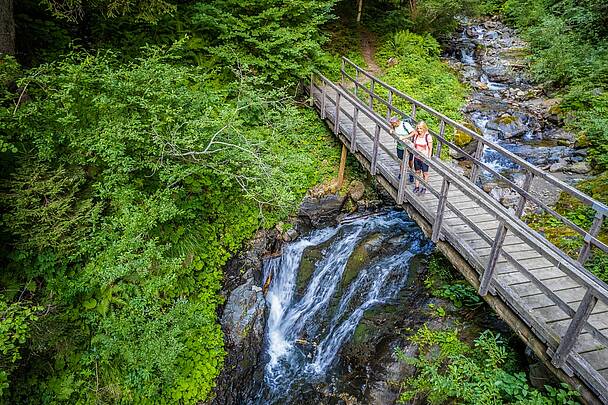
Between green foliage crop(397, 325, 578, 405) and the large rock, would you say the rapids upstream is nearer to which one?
the large rock

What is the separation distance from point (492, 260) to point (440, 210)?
1.27 m

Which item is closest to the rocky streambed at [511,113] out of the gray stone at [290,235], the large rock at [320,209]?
the large rock at [320,209]

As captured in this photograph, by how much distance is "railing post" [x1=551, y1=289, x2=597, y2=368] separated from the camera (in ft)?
13.1

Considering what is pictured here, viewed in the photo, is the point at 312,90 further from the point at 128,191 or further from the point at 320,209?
the point at 128,191

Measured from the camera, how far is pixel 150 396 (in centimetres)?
618

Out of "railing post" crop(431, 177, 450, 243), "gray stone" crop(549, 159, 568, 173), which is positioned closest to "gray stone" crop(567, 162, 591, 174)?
"gray stone" crop(549, 159, 568, 173)

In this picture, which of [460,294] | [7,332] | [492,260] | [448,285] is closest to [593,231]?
[492,260]

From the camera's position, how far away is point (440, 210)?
6199 millimetres

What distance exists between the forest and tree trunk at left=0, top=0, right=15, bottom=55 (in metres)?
0.04

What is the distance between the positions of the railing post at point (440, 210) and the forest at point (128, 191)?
8.25ft

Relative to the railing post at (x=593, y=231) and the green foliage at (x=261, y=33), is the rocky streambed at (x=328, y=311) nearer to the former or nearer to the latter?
the railing post at (x=593, y=231)

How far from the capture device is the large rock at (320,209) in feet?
31.1

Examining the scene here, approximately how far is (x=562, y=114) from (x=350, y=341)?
997 cm

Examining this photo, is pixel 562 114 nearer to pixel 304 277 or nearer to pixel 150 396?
pixel 304 277
